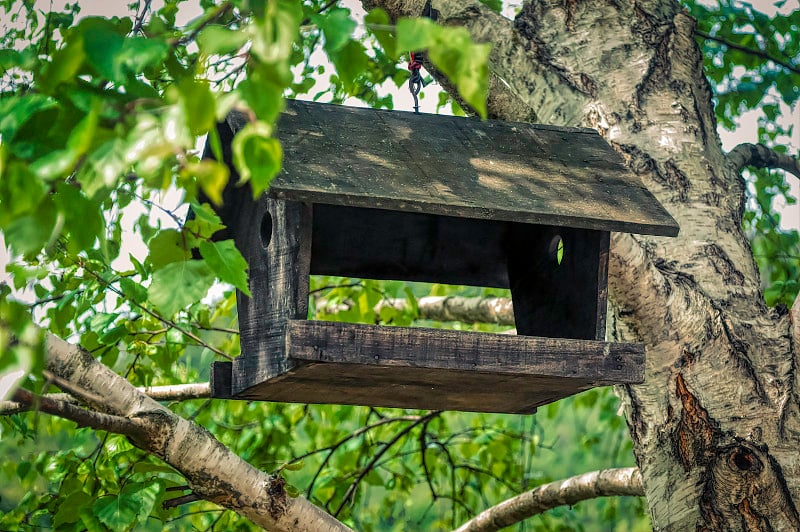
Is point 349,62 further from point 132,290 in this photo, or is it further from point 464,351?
point 132,290

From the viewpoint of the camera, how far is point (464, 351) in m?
1.96

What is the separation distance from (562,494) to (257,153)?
230cm

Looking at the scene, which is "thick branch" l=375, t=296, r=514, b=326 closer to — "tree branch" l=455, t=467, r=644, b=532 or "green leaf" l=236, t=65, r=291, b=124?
"tree branch" l=455, t=467, r=644, b=532

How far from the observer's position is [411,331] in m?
1.94

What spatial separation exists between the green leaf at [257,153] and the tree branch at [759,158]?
2.04m

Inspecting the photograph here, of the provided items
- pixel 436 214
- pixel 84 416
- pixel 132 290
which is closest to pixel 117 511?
pixel 84 416

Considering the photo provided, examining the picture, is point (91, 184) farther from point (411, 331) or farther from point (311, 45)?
point (311, 45)

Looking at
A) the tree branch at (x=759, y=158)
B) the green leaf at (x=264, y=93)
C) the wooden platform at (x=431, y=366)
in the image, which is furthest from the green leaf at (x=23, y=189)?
the tree branch at (x=759, y=158)

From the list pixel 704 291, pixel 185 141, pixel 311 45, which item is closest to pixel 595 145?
pixel 704 291

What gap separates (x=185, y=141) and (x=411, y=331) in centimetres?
95

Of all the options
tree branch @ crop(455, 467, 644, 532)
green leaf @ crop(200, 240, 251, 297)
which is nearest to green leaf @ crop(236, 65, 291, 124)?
green leaf @ crop(200, 240, 251, 297)

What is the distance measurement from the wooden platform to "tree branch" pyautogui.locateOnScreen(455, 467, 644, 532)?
741mm

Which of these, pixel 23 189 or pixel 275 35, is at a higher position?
pixel 275 35

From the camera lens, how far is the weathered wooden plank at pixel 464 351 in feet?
6.20
